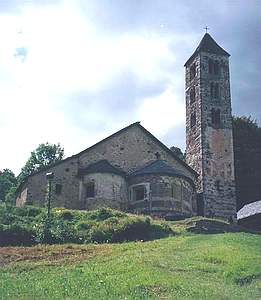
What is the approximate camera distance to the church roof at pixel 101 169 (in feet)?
150

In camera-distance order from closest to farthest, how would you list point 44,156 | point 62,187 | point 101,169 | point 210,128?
point 101,169, point 62,187, point 210,128, point 44,156

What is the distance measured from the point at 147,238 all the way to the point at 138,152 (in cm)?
1870

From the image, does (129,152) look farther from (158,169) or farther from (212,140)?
(212,140)

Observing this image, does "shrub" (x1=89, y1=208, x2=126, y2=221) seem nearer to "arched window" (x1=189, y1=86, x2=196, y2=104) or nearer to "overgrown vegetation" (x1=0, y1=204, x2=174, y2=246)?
"overgrown vegetation" (x1=0, y1=204, x2=174, y2=246)

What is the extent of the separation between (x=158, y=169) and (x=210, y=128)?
11.0m

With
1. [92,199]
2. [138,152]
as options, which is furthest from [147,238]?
[138,152]

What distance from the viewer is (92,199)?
148 feet

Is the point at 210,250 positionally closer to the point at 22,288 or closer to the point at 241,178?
the point at 22,288

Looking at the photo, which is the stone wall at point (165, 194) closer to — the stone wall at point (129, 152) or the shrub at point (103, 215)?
the stone wall at point (129, 152)

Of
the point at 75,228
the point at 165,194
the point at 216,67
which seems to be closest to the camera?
the point at 75,228

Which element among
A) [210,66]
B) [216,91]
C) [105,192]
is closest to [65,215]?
[105,192]

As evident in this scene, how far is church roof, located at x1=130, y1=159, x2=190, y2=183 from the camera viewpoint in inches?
1816

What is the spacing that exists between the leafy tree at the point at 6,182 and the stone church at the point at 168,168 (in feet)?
87.3

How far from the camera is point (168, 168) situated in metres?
47.2
